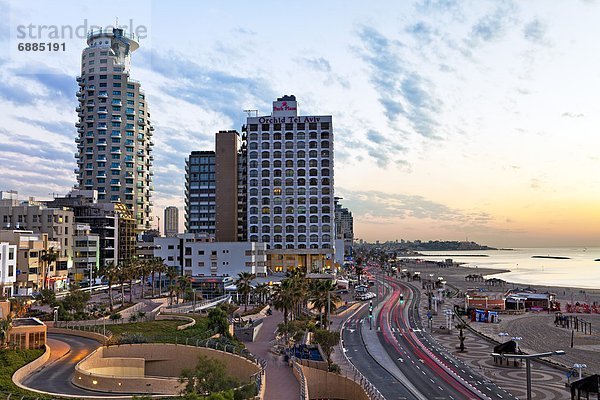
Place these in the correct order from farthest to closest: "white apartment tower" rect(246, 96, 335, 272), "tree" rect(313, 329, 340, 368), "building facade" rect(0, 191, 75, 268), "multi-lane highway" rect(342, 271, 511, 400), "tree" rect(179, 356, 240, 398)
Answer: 1. "white apartment tower" rect(246, 96, 335, 272)
2. "building facade" rect(0, 191, 75, 268)
3. "tree" rect(313, 329, 340, 368)
4. "multi-lane highway" rect(342, 271, 511, 400)
5. "tree" rect(179, 356, 240, 398)

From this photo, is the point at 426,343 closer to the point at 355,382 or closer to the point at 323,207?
the point at 355,382

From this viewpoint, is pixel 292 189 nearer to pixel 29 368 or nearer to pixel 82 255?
pixel 82 255

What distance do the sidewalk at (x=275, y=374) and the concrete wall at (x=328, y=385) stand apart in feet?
6.09

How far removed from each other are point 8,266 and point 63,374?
69938 mm

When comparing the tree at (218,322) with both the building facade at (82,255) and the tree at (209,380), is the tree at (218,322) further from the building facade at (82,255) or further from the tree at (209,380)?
the building facade at (82,255)

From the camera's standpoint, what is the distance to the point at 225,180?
188 meters

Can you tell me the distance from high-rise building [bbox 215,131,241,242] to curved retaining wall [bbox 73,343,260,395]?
133525mm

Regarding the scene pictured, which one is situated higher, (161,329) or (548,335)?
(161,329)

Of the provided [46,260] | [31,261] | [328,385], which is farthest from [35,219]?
[328,385]

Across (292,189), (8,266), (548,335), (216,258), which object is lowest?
(548,335)

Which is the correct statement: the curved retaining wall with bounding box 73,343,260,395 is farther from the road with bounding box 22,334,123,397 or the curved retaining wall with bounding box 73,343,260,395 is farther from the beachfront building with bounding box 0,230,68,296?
the beachfront building with bounding box 0,230,68,296

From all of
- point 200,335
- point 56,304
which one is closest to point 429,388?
point 200,335

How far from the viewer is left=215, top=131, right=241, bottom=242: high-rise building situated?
18800 centimetres

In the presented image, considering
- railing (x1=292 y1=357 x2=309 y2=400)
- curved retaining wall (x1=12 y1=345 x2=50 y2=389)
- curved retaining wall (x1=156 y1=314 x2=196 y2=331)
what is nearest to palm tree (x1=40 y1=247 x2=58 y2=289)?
curved retaining wall (x1=156 y1=314 x2=196 y2=331)
